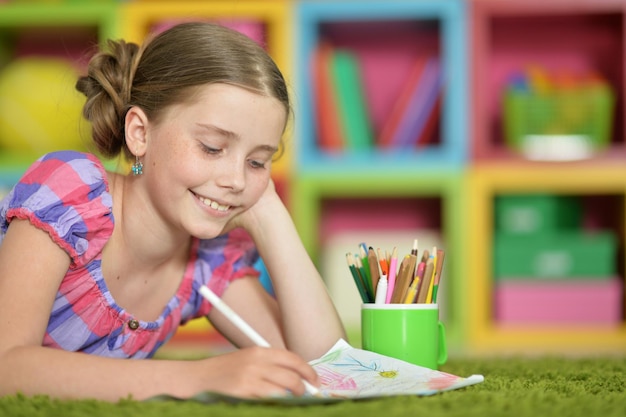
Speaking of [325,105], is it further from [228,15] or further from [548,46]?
[548,46]

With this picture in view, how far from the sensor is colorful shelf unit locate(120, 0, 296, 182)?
7.57 feet

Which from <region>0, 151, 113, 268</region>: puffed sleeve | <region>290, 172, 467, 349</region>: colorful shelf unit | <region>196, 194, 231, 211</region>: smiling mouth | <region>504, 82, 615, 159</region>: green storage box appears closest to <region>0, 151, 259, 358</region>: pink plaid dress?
<region>0, 151, 113, 268</region>: puffed sleeve

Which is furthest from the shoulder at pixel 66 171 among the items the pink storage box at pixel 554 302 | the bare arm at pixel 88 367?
the pink storage box at pixel 554 302

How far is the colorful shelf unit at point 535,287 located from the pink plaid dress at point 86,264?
1121 mm

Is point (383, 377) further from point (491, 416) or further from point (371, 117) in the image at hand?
point (371, 117)

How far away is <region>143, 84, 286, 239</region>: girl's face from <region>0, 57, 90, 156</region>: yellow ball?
1.44 metres

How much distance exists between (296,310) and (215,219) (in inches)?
7.8

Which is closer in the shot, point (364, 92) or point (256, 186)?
point (256, 186)

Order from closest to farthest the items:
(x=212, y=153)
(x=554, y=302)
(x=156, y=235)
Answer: (x=212, y=153) < (x=156, y=235) < (x=554, y=302)

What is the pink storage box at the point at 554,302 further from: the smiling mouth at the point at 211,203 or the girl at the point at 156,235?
the smiling mouth at the point at 211,203

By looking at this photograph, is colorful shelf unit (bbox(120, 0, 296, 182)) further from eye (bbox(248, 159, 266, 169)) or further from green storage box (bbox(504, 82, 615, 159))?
eye (bbox(248, 159, 266, 169))

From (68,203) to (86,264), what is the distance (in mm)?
84

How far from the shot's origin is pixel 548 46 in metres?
2.57

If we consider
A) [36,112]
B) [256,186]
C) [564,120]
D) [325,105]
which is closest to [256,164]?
[256,186]
